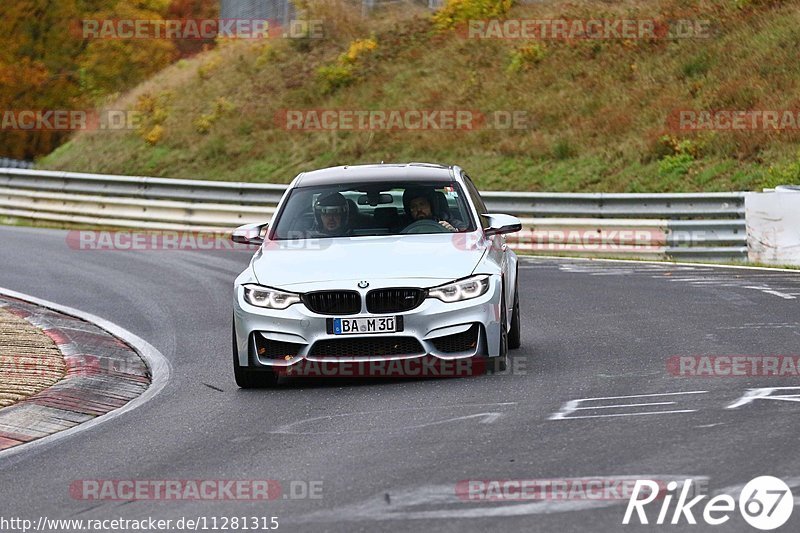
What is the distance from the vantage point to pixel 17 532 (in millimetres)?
6312

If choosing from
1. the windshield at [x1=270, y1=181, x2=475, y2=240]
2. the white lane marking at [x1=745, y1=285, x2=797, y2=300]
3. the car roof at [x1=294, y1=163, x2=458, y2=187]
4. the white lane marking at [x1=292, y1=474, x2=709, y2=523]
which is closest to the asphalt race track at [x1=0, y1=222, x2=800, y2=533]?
the white lane marking at [x1=292, y1=474, x2=709, y2=523]

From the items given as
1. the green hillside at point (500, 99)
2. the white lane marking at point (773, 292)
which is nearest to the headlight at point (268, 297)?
the white lane marking at point (773, 292)

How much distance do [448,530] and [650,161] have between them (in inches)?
885

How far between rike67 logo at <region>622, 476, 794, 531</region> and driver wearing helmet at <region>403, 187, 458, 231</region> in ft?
16.1

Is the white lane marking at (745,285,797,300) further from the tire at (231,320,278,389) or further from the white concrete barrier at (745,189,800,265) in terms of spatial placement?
the tire at (231,320,278,389)

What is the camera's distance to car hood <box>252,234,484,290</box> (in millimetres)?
10070

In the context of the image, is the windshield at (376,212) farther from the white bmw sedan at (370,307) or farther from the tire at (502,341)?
the tire at (502,341)

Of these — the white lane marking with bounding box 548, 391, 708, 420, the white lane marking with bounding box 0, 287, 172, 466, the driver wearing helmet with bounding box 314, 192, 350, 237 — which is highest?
the driver wearing helmet with bounding box 314, 192, 350, 237

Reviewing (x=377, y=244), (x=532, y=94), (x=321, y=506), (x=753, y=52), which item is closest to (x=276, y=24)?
(x=532, y=94)

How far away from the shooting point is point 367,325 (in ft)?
32.6

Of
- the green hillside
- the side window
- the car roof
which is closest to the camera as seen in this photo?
the side window

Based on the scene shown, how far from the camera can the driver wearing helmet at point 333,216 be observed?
11117 mm

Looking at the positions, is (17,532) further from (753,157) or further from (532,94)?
(532,94)

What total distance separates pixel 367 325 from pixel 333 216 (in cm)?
153
